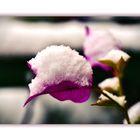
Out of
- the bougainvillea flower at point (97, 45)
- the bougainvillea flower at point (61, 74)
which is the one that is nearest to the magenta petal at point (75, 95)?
the bougainvillea flower at point (61, 74)

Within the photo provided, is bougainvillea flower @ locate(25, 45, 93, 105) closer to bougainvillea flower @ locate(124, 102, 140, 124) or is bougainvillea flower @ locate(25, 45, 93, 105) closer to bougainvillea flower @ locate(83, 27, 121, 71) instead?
bougainvillea flower @ locate(83, 27, 121, 71)

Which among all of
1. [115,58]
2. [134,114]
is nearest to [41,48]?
[115,58]

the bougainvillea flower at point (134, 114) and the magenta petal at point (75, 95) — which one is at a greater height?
the magenta petal at point (75, 95)

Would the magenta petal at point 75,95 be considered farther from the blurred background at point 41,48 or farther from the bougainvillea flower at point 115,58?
the bougainvillea flower at point 115,58

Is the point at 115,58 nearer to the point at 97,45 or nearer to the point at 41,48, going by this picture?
the point at 97,45
